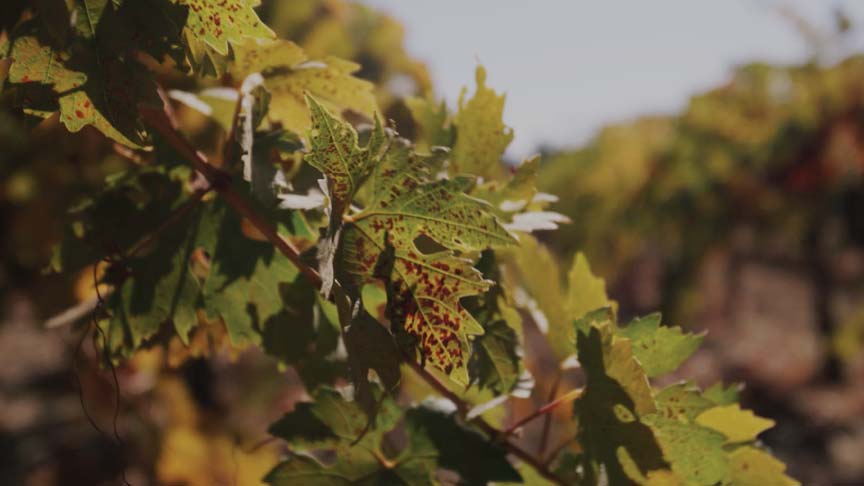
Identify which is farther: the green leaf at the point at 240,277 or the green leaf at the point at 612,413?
the green leaf at the point at 240,277

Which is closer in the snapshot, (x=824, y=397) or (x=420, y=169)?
(x=420, y=169)

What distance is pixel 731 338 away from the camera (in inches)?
433

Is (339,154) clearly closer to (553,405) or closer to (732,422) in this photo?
(553,405)

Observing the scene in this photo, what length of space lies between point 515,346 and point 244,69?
0.38 m

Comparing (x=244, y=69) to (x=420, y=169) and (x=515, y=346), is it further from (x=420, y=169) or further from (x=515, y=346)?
(x=515, y=346)

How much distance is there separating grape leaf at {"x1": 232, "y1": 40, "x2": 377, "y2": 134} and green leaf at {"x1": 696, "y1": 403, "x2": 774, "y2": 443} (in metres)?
0.44

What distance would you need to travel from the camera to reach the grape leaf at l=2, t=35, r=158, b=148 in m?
0.58

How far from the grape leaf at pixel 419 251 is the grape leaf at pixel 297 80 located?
7.6 inches

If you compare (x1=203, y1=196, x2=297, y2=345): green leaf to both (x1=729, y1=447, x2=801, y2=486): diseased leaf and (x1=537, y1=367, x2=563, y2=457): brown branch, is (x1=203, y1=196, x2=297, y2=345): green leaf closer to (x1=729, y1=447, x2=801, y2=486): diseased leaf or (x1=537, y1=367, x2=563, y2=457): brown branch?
(x1=537, y1=367, x2=563, y2=457): brown branch

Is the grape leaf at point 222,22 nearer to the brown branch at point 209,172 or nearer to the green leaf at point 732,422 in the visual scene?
the brown branch at point 209,172

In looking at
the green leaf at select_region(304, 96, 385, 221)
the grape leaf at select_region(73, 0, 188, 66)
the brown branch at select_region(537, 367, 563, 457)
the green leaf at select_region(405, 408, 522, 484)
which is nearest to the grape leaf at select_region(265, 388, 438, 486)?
the green leaf at select_region(405, 408, 522, 484)

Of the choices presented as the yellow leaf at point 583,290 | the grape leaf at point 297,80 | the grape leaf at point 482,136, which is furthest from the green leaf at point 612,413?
the grape leaf at point 297,80

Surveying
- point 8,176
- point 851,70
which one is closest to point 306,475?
point 8,176

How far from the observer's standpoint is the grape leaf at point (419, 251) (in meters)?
0.58
